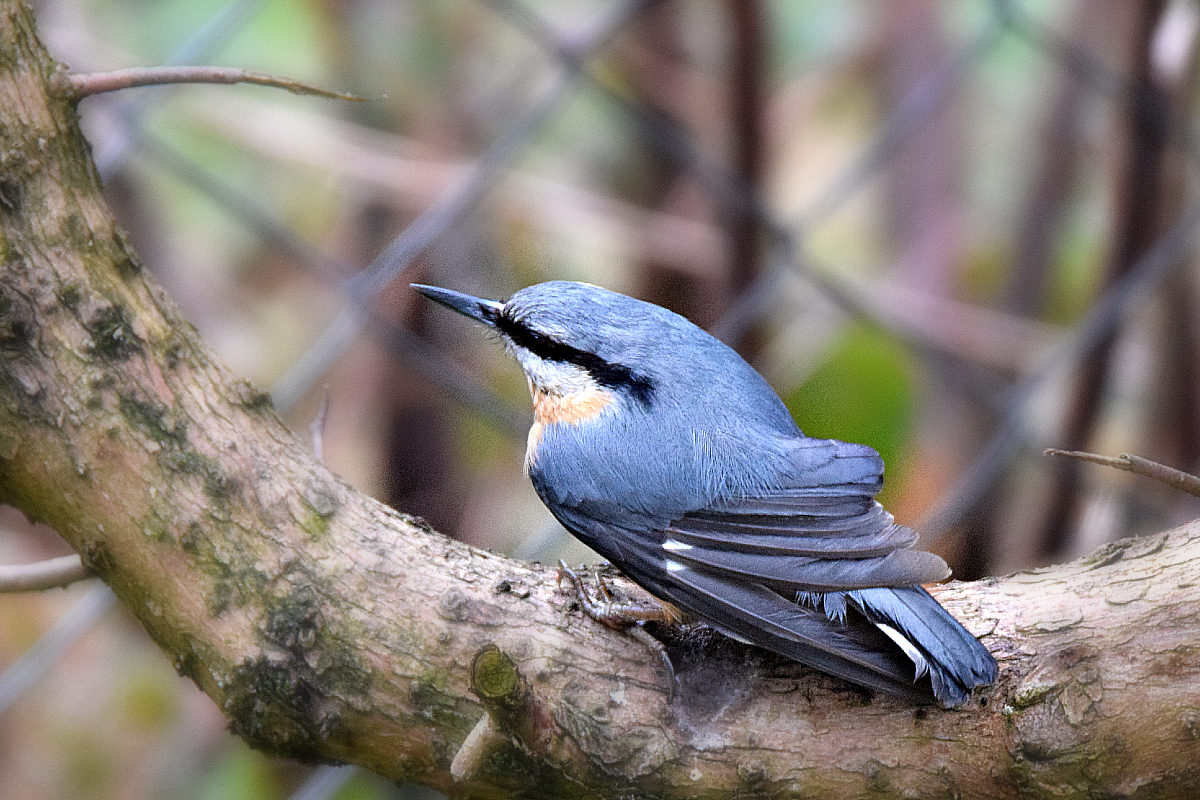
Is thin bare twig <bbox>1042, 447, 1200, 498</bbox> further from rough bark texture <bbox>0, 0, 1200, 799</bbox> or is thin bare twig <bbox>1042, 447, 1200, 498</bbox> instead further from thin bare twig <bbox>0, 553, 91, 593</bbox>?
thin bare twig <bbox>0, 553, 91, 593</bbox>

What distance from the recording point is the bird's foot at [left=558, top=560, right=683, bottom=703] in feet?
4.39

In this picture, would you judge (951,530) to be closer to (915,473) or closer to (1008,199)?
(915,473)

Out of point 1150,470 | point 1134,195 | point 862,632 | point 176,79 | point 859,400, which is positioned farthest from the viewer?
point 1134,195

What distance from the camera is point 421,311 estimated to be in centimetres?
318

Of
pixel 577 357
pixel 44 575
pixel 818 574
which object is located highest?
pixel 577 357

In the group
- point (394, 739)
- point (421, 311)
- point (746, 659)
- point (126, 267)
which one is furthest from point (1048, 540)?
point (126, 267)

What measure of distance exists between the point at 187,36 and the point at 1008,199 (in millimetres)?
2607

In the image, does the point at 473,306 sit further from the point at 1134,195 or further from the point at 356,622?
the point at 1134,195

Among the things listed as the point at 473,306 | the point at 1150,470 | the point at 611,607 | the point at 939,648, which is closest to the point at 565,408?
the point at 473,306

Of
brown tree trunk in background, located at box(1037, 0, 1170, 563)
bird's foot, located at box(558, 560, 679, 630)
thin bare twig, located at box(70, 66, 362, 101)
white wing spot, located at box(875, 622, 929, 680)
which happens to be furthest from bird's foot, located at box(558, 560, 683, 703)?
brown tree trunk in background, located at box(1037, 0, 1170, 563)

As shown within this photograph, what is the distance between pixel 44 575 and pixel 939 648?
967 mm

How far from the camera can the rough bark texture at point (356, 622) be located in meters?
1.20

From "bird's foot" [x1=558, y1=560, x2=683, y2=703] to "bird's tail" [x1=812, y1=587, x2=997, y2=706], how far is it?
245 mm

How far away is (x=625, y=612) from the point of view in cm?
137
